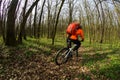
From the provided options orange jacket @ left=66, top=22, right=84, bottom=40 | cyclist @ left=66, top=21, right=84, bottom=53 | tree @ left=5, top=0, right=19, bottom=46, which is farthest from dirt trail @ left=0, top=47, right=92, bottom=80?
tree @ left=5, top=0, right=19, bottom=46

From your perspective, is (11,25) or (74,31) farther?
(11,25)

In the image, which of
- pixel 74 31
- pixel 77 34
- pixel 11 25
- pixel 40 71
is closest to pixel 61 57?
pixel 77 34

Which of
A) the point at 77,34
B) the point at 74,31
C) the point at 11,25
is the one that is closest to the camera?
the point at 74,31

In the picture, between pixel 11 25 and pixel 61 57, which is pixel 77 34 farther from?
pixel 11 25

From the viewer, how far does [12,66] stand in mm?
10172

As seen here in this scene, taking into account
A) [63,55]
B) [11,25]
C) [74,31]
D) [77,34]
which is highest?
[11,25]

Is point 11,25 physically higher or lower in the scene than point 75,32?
higher

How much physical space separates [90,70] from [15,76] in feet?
11.9

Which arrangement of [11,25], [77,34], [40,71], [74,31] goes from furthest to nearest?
[11,25] < [77,34] < [74,31] < [40,71]

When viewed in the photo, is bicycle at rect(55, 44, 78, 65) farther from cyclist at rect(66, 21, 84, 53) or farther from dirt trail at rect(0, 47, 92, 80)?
cyclist at rect(66, 21, 84, 53)

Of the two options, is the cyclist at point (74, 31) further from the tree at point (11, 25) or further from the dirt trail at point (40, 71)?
the tree at point (11, 25)

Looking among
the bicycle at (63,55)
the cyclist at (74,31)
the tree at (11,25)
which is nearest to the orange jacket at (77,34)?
the cyclist at (74,31)

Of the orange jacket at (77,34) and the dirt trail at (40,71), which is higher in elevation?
the orange jacket at (77,34)

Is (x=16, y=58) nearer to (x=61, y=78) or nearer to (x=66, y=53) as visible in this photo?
(x=66, y=53)
